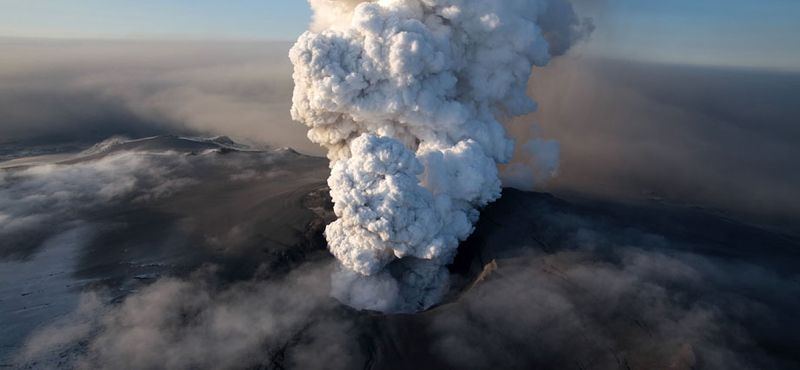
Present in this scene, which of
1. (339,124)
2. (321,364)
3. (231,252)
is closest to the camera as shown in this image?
(321,364)

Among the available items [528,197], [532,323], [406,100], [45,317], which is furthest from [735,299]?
[45,317]

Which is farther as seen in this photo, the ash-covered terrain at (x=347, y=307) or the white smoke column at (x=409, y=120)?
the white smoke column at (x=409, y=120)

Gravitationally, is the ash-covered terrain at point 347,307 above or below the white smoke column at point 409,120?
below

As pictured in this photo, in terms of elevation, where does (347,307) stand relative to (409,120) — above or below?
below

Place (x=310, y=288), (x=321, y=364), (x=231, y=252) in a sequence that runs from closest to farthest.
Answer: (x=321, y=364) < (x=310, y=288) < (x=231, y=252)

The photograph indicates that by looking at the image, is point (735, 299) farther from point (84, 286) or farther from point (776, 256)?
point (84, 286)

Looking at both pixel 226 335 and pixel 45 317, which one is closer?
pixel 226 335
